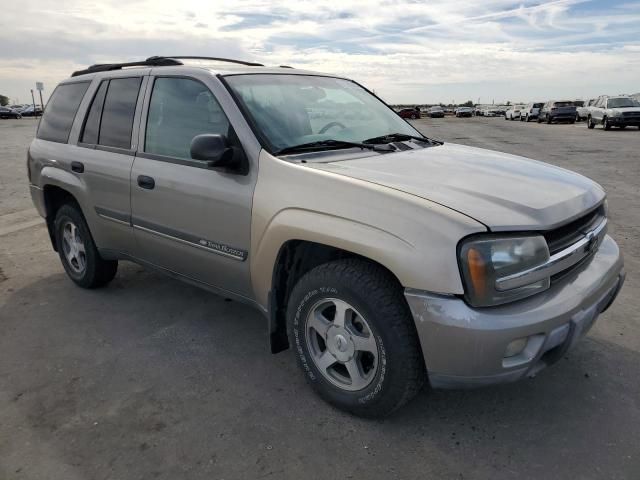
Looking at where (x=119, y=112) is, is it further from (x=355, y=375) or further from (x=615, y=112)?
(x=615, y=112)

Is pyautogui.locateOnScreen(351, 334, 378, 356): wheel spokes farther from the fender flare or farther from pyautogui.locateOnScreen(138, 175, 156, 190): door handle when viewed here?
pyautogui.locateOnScreen(138, 175, 156, 190): door handle

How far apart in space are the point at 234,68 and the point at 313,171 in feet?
4.09

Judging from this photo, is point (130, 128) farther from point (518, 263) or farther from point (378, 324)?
point (518, 263)

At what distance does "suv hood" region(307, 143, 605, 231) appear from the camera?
2340mm

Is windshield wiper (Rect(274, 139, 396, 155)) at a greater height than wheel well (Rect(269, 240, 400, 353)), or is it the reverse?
windshield wiper (Rect(274, 139, 396, 155))

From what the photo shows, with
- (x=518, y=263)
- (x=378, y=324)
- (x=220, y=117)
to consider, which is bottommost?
(x=378, y=324)

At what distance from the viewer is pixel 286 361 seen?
10.9 feet

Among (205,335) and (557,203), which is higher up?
(557,203)

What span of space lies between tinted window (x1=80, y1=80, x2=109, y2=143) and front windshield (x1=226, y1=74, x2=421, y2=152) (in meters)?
1.39

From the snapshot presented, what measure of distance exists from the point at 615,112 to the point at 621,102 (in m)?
1.72

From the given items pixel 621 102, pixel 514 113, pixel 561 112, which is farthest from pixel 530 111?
pixel 621 102

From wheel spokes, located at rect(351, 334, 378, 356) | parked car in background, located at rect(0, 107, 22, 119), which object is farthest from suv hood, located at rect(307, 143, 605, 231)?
parked car in background, located at rect(0, 107, 22, 119)

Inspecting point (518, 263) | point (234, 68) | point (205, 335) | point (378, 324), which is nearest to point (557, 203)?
point (518, 263)

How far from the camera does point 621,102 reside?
25.6 m
